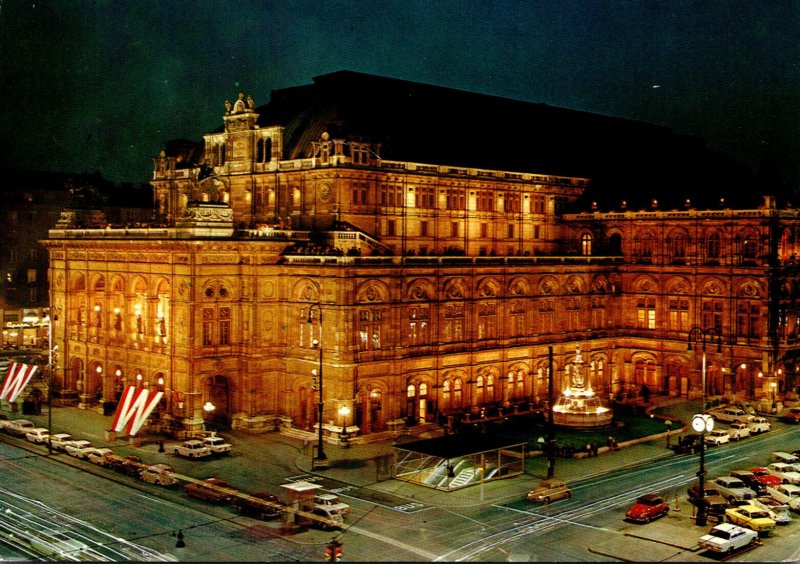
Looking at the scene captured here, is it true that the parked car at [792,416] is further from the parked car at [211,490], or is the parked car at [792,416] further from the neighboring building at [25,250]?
the neighboring building at [25,250]

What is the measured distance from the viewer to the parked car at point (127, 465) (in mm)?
64250

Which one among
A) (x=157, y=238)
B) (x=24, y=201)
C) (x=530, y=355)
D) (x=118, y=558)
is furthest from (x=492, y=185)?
(x=24, y=201)

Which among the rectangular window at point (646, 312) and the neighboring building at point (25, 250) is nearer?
the rectangular window at point (646, 312)

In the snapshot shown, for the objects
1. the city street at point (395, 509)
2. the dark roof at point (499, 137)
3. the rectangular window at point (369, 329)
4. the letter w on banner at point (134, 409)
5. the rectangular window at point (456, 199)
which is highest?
the dark roof at point (499, 137)

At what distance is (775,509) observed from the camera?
5488 centimetres

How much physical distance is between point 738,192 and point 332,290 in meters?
43.5

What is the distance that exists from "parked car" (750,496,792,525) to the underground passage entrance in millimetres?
15614

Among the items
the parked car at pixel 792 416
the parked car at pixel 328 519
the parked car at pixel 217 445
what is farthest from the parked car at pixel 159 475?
the parked car at pixel 792 416

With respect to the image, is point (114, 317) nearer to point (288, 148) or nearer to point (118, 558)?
point (288, 148)

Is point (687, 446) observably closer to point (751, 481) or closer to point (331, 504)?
point (751, 481)

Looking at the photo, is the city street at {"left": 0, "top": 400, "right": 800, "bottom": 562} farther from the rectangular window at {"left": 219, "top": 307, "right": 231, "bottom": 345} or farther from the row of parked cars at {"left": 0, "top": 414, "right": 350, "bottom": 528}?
the rectangular window at {"left": 219, "top": 307, "right": 231, "bottom": 345}

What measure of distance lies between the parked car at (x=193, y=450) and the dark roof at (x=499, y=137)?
3069cm

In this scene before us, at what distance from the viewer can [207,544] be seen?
48.3 metres

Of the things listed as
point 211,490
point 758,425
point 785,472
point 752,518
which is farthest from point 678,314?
point 211,490
